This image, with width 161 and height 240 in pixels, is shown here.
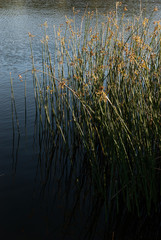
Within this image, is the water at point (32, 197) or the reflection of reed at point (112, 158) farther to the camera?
the water at point (32, 197)

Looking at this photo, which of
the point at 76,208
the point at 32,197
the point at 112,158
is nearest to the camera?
the point at 112,158

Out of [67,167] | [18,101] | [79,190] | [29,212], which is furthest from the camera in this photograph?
[18,101]

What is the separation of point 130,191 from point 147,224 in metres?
0.38

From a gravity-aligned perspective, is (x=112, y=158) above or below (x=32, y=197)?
above

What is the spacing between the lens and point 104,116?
2883 mm

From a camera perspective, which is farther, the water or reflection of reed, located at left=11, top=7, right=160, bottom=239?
the water

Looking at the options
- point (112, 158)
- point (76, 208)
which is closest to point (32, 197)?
point (76, 208)

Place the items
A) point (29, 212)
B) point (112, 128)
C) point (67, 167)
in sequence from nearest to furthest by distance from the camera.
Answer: point (112, 128)
point (29, 212)
point (67, 167)

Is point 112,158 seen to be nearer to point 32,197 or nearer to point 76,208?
point 76,208

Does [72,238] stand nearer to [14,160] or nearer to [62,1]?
[14,160]

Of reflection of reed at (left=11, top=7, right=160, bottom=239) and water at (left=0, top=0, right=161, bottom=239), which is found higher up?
reflection of reed at (left=11, top=7, right=160, bottom=239)

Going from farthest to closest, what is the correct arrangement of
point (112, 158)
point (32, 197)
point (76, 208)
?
1. point (32, 197)
2. point (76, 208)
3. point (112, 158)

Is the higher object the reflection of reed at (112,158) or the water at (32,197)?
the reflection of reed at (112,158)

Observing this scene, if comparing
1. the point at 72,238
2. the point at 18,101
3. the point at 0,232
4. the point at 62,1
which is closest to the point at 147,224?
the point at 72,238
